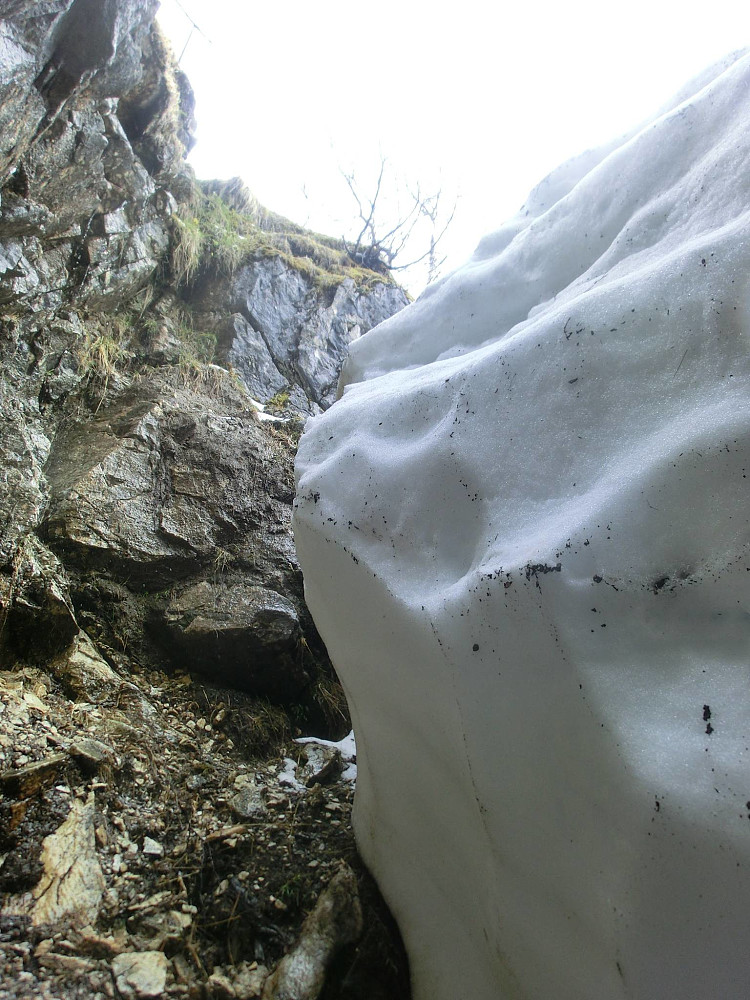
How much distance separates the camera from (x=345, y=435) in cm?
162

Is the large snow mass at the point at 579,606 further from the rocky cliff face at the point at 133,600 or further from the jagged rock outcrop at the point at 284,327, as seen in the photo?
the jagged rock outcrop at the point at 284,327

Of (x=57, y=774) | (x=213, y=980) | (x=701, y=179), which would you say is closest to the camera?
(x=701, y=179)

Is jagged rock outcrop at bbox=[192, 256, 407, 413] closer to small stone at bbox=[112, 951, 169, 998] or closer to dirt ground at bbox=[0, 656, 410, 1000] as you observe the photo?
dirt ground at bbox=[0, 656, 410, 1000]

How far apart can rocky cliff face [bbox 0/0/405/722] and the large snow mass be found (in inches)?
49.3

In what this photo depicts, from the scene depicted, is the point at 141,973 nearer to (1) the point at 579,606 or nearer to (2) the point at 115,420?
(1) the point at 579,606

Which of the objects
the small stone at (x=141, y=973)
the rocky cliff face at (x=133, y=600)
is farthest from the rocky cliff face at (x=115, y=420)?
the small stone at (x=141, y=973)

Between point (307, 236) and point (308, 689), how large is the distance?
5699mm

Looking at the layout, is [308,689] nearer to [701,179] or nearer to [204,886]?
[204,886]

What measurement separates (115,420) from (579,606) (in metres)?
2.95

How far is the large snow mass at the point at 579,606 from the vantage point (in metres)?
0.75

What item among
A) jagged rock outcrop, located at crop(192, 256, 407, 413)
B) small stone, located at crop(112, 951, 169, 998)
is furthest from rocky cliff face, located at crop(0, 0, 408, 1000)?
jagged rock outcrop, located at crop(192, 256, 407, 413)

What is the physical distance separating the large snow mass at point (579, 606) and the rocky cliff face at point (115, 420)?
1.25 meters

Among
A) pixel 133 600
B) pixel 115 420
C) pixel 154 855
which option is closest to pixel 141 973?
pixel 154 855

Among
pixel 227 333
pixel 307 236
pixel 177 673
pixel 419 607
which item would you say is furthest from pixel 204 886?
pixel 307 236
